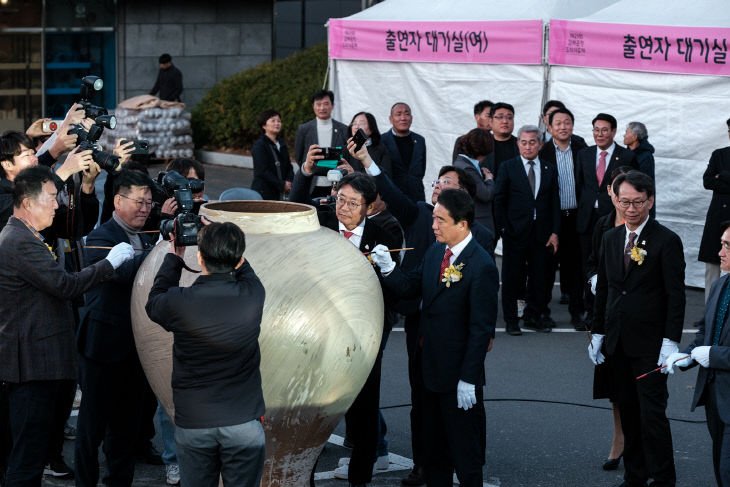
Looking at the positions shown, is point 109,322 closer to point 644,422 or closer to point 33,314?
point 33,314

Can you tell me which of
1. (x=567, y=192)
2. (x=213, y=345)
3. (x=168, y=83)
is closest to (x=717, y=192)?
(x=567, y=192)

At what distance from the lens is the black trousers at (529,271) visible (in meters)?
10.5

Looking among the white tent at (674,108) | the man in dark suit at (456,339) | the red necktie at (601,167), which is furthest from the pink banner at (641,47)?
the man in dark suit at (456,339)

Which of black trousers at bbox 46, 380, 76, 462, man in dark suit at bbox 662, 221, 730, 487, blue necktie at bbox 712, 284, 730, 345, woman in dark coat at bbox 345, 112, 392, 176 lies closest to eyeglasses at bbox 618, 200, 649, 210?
man in dark suit at bbox 662, 221, 730, 487

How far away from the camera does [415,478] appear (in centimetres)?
679

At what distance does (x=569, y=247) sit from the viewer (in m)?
11.0

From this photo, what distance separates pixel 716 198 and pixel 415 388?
5.17m

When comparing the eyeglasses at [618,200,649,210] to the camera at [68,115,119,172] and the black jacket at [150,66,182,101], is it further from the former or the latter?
the black jacket at [150,66,182,101]

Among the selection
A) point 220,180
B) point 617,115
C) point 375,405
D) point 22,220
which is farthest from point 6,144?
point 220,180

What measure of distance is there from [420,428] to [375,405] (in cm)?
31

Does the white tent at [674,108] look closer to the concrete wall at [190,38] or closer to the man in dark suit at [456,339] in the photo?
the man in dark suit at [456,339]

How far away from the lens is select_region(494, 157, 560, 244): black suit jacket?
10.3 metres

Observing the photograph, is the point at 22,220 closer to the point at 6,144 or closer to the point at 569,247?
the point at 6,144

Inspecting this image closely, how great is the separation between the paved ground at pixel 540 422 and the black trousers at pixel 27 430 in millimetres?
897
